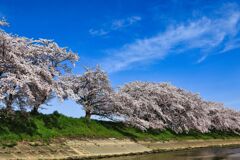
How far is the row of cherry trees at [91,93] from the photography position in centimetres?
3956

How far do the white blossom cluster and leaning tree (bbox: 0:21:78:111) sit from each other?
1636 cm

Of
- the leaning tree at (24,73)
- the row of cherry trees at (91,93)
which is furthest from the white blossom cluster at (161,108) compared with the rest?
the leaning tree at (24,73)

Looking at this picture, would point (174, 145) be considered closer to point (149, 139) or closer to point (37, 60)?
point (149, 139)

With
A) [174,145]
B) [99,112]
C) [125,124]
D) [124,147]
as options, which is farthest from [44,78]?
[174,145]

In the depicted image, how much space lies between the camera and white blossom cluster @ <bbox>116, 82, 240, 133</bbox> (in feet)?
200

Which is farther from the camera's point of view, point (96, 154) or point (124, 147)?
point (124, 147)

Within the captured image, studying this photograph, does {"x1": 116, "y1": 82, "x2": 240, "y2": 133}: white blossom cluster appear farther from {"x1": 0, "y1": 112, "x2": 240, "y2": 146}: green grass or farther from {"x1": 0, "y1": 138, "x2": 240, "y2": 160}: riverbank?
{"x1": 0, "y1": 138, "x2": 240, "y2": 160}: riverbank

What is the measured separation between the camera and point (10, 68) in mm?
39781

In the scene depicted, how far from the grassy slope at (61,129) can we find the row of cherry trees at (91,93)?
1337 mm

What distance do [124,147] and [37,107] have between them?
11137 millimetres

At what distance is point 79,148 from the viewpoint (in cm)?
4284

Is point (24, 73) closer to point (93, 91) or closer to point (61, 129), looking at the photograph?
point (61, 129)

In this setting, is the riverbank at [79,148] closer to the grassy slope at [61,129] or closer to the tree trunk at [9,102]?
the grassy slope at [61,129]

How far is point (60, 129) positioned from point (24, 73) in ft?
26.8
